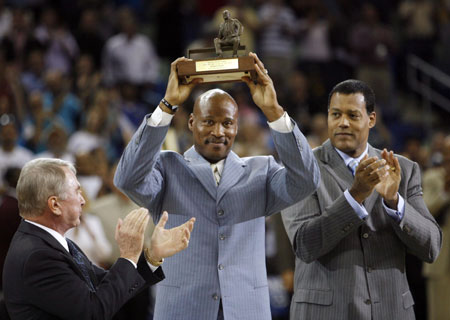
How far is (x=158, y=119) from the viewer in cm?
340

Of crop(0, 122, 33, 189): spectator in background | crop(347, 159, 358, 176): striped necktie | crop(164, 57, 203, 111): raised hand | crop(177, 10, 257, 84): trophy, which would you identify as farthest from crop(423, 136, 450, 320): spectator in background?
crop(0, 122, 33, 189): spectator in background

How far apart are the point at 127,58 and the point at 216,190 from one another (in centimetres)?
740

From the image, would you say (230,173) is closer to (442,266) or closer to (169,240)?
(169,240)

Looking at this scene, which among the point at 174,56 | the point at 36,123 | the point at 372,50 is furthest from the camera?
the point at 174,56

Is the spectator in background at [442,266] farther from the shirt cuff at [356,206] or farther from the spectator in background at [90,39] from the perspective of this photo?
the spectator in background at [90,39]

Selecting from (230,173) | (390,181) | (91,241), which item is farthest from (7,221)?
(390,181)

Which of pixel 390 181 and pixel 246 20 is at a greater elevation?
pixel 246 20

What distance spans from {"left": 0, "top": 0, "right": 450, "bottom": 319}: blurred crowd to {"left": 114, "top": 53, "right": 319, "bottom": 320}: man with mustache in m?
3.92

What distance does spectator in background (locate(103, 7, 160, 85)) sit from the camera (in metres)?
10.7

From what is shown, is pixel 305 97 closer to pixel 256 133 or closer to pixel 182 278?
pixel 256 133

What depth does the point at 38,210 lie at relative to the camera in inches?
124

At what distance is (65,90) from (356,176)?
6556 mm

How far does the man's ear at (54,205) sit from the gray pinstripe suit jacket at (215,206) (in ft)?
1.28

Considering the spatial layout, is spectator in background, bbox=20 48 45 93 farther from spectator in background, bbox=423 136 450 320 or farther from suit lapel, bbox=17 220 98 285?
suit lapel, bbox=17 220 98 285
